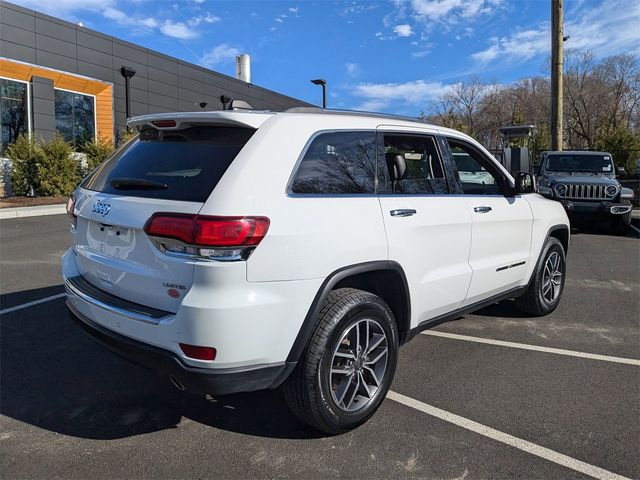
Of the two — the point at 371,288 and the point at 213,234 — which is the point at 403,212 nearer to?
the point at 371,288

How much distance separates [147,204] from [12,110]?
18.7 meters

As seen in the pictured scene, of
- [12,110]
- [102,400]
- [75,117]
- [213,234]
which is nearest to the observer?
[213,234]

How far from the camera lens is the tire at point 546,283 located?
5.11 metres

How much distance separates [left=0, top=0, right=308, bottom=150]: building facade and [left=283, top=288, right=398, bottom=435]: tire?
59.6ft

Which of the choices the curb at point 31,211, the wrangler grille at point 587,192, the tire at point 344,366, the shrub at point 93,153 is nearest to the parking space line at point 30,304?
the tire at point 344,366

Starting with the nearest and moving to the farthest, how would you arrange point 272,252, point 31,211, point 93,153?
point 272,252, point 31,211, point 93,153

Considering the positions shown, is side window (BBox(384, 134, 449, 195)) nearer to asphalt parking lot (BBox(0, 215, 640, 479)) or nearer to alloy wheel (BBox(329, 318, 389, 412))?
alloy wheel (BBox(329, 318, 389, 412))

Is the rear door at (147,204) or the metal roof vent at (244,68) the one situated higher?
the metal roof vent at (244,68)

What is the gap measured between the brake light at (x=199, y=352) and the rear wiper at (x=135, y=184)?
87cm

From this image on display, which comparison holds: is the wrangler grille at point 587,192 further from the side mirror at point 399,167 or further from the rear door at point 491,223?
the side mirror at point 399,167

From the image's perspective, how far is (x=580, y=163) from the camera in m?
13.0

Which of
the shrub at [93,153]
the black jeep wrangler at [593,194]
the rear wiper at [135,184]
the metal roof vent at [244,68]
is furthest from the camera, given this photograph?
the metal roof vent at [244,68]

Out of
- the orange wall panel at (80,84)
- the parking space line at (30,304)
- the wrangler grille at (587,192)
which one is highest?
the orange wall panel at (80,84)

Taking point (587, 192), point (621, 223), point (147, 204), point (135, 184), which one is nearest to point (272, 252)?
point (147, 204)
